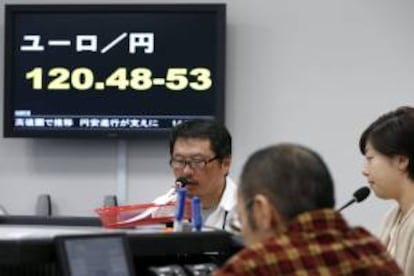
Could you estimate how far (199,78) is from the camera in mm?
3871

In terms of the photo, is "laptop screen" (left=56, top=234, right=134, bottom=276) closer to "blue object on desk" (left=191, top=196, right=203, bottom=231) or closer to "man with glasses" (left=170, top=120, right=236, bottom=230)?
"blue object on desk" (left=191, top=196, right=203, bottom=231)

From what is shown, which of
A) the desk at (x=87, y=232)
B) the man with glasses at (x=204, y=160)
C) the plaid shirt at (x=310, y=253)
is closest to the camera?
the plaid shirt at (x=310, y=253)

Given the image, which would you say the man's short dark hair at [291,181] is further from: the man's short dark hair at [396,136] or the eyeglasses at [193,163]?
the eyeglasses at [193,163]

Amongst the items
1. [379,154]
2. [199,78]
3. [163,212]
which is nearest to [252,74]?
[199,78]

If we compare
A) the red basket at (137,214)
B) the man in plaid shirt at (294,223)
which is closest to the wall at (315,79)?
the red basket at (137,214)

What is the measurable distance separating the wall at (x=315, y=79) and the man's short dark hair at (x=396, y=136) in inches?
63.2

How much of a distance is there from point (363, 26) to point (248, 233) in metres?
2.91

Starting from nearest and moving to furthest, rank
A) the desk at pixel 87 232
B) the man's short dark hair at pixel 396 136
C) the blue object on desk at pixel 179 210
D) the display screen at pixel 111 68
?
1. the desk at pixel 87 232
2. the blue object on desk at pixel 179 210
3. the man's short dark hair at pixel 396 136
4. the display screen at pixel 111 68

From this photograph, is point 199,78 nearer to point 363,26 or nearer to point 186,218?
point 363,26

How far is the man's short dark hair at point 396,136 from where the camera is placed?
2.31m

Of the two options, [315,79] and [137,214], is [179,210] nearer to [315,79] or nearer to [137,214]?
[137,214]

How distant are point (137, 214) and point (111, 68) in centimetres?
246

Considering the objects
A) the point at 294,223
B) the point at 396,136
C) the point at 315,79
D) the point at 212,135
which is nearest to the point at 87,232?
the point at 294,223

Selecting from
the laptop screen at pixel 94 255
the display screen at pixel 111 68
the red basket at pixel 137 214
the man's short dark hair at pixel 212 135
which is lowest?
the laptop screen at pixel 94 255
